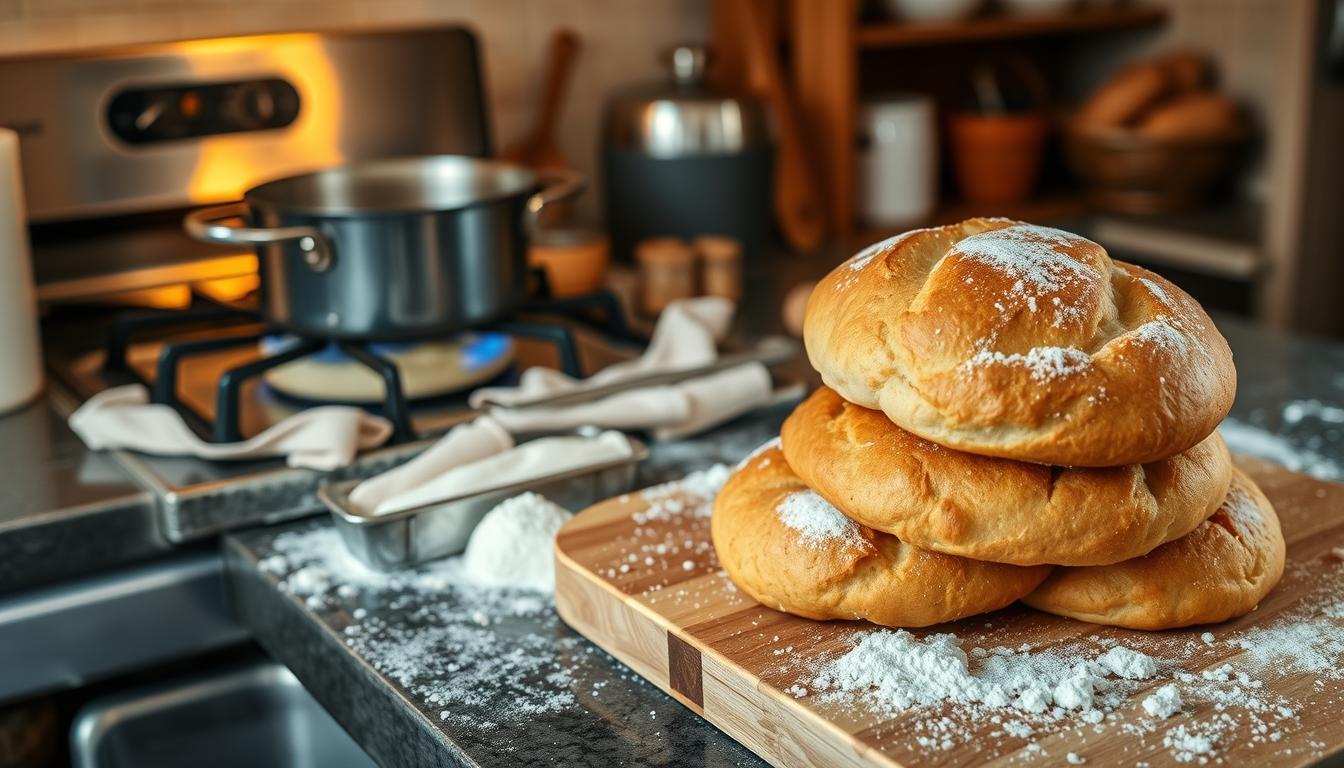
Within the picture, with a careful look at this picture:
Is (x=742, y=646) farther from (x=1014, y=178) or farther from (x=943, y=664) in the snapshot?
(x=1014, y=178)

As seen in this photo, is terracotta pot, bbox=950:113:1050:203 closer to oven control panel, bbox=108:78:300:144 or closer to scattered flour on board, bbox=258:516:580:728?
oven control panel, bbox=108:78:300:144

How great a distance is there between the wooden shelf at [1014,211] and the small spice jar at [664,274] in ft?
1.63

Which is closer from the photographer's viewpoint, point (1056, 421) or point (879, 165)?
point (1056, 421)

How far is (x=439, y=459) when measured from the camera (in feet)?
3.43

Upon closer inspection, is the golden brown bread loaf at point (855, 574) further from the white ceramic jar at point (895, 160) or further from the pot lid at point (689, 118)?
the white ceramic jar at point (895, 160)

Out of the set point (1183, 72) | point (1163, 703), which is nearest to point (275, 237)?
point (1163, 703)

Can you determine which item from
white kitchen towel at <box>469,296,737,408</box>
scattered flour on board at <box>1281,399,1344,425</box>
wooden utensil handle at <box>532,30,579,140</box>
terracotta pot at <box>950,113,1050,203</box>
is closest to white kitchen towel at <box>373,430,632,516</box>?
white kitchen towel at <box>469,296,737,408</box>

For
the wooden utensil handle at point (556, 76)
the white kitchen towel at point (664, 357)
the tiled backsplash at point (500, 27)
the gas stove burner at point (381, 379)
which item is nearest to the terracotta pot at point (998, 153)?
the tiled backsplash at point (500, 27)

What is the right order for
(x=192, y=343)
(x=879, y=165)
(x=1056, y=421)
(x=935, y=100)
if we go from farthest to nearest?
1. (x=935, y=100)
2. (x=879, y=165)
3. (x=192, y=343)
4. (x=1056, y=421)

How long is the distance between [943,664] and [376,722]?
35cm

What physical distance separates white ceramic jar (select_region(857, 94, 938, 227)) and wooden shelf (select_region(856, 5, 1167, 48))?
96 millimetres

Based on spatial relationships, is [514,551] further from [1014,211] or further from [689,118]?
[1014,211]

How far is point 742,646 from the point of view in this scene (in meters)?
0.78

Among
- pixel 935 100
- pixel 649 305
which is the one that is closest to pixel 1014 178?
pixel 935 100
